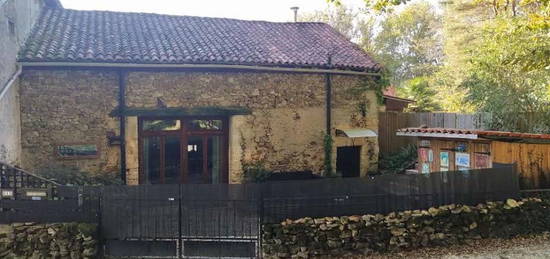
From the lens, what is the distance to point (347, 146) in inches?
507

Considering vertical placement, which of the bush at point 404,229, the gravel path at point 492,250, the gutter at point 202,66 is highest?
the gutter at point 202,66

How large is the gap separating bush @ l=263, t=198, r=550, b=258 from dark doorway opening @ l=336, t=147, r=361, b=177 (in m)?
5.43

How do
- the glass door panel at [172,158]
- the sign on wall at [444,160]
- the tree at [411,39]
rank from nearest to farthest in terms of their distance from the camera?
the sign on wall at [444,160], the glass door panel at [172,158], the tree at [411,39]

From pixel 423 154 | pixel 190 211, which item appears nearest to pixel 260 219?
pixel 190 211

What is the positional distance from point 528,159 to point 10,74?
1079 centimetres

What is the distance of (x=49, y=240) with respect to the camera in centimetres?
685

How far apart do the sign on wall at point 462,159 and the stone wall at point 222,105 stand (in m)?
3.99

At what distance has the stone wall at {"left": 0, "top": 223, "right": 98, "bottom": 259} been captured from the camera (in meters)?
6.80

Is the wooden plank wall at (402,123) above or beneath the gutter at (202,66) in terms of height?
beneath

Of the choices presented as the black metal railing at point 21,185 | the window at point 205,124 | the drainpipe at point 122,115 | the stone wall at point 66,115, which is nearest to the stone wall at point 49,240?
the black metal railing at point 21,185

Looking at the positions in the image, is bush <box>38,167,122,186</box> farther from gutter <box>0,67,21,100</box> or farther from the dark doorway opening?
the dark doorway opening

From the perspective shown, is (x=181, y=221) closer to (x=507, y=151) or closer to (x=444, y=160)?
(x=444, y=160)

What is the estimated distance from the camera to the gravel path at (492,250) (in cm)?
717

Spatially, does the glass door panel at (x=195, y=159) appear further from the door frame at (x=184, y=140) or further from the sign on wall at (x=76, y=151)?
the sign on wall at (x=76, y=151)
